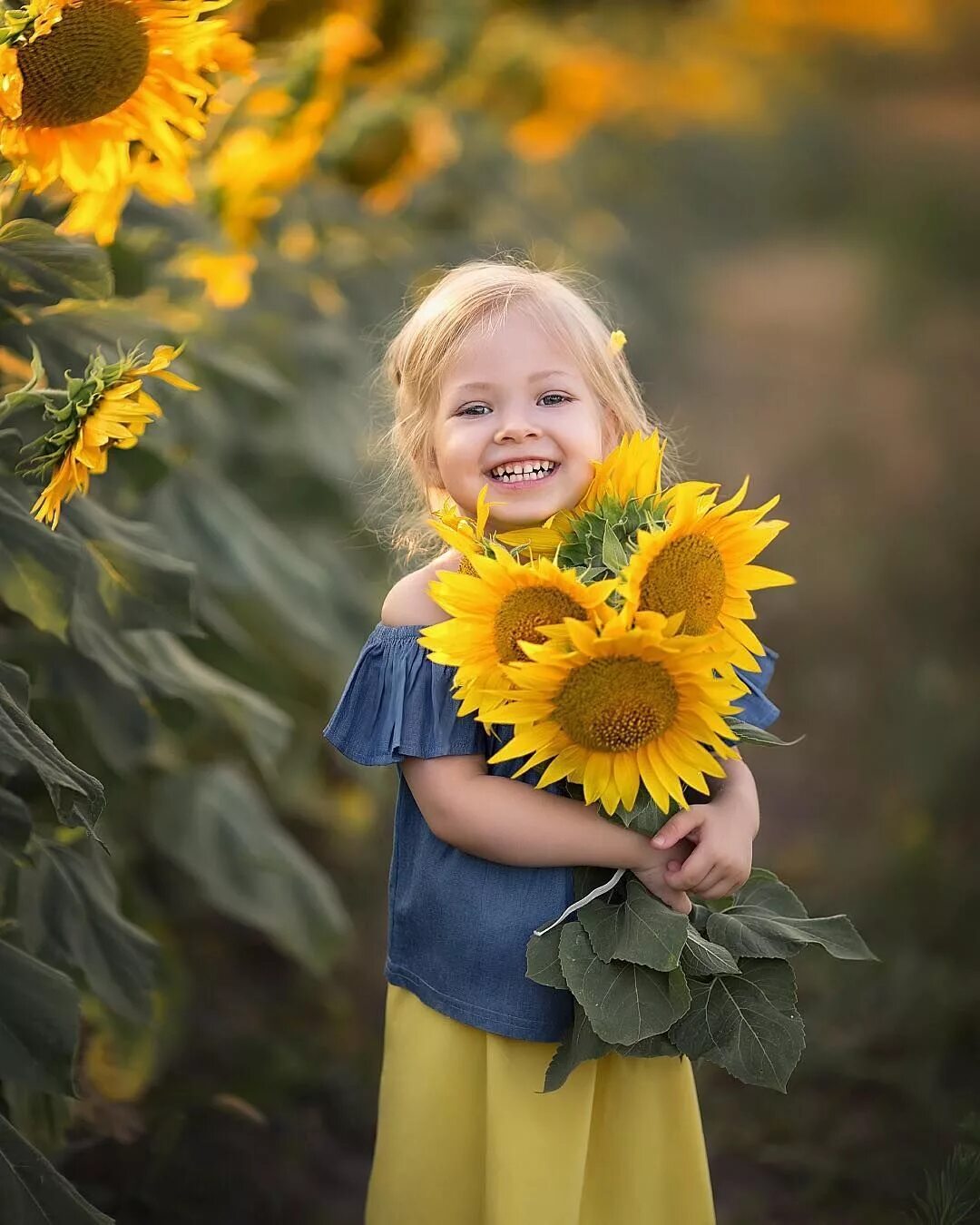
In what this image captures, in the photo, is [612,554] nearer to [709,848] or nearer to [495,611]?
[495,611]

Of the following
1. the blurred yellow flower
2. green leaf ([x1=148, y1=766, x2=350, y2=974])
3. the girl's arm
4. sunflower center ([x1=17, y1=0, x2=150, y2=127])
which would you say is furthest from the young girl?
the blurred yellow flower

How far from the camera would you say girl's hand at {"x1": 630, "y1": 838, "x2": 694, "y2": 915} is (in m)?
1.21

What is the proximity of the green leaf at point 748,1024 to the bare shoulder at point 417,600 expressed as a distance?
0.38m

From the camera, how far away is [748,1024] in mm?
1201

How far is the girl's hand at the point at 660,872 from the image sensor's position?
1.21 meters

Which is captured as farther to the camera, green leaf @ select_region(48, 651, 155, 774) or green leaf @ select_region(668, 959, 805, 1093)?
green leaf @ select_region(48, 651, 155, 774)

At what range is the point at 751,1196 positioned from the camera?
1958 mm

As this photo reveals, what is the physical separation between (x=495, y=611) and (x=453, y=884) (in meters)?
0.29

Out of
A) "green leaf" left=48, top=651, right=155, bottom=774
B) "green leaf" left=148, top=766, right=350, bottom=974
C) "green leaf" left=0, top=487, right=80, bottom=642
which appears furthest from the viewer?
"green leaf" left=148, top=766, right=350, bottom=974

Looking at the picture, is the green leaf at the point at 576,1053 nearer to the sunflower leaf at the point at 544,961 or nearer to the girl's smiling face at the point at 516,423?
the sunflower leaf at the point at 544,961

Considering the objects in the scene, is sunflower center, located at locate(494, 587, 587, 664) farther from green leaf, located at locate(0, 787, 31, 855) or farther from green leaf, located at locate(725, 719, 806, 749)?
green leaf, located at locate(0, 787, 31, 855)

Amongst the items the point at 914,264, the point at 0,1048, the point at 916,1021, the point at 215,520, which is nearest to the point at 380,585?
the point at 215,520

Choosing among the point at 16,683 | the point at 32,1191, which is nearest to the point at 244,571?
the point at 16,683

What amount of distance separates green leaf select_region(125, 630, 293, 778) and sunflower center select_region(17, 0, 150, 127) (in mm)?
530
